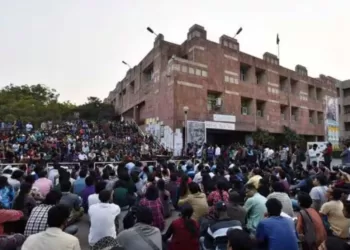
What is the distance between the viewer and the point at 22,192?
5.40m

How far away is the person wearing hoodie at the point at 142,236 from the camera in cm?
338

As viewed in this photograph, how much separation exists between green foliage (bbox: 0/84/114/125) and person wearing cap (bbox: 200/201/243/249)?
33.0 metres

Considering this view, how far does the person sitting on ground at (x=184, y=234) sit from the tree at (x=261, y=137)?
2248 cm

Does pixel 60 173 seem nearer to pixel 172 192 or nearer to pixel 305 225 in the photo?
pixel 172 192

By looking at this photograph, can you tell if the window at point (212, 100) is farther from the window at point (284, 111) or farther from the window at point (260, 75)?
the window at point (284, 111)

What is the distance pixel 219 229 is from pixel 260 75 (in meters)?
27.9

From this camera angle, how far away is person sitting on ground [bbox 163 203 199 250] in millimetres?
4066

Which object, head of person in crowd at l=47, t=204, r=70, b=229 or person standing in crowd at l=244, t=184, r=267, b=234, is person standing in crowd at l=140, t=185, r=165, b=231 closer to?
person standing in crowd at l=244, t=184, r=267, b=234

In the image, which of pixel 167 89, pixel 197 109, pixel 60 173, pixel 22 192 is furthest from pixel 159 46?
pixel 22 192

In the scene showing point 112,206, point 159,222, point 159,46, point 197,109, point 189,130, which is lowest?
point 159,222

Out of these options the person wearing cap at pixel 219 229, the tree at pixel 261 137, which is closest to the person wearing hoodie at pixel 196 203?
the person wearing cap at pixel 219 229

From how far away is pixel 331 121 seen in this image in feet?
125

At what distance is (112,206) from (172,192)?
10.4ft

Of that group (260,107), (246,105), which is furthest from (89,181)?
(260,107)
